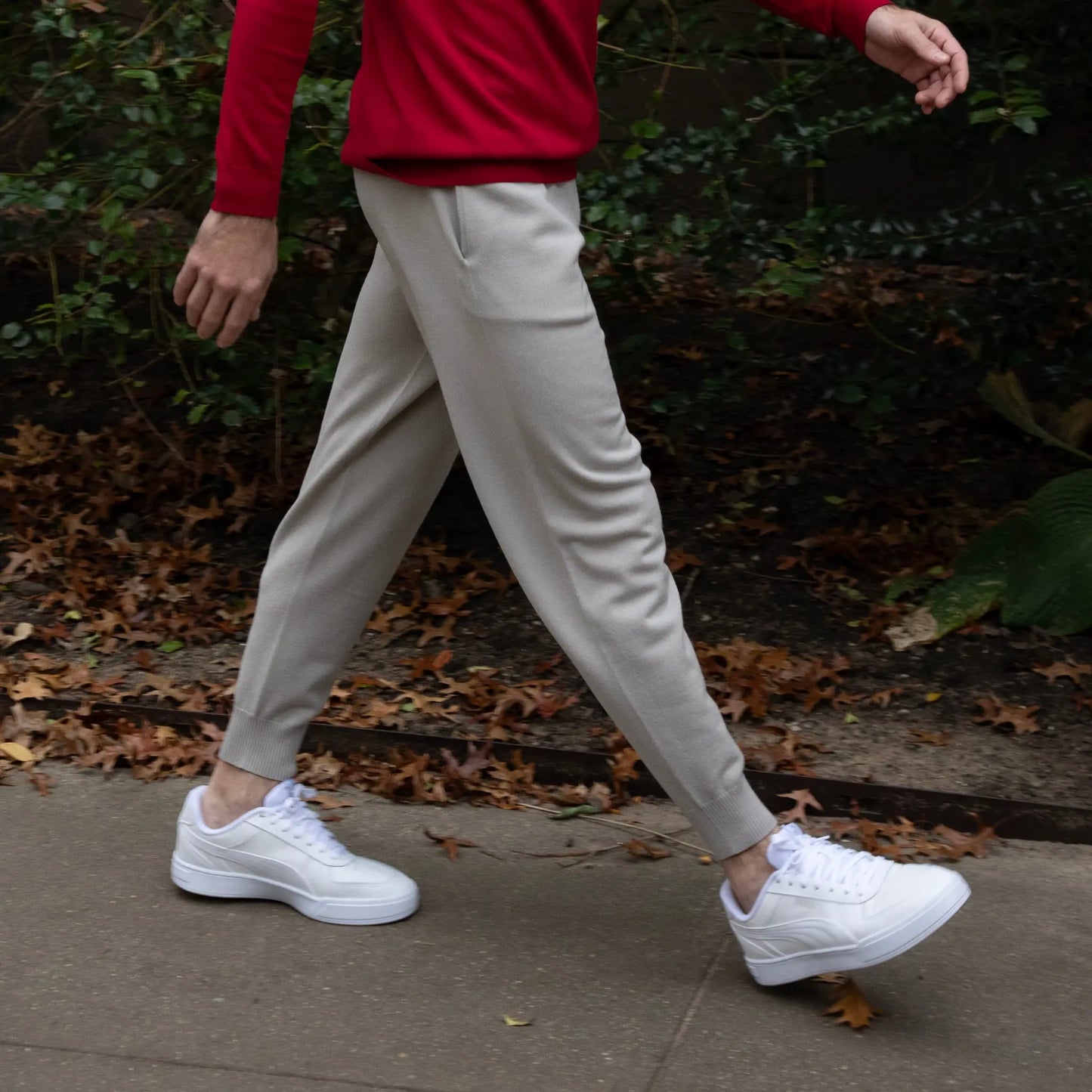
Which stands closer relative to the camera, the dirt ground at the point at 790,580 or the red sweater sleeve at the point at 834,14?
the red sweater sleeve at the point at 834,14

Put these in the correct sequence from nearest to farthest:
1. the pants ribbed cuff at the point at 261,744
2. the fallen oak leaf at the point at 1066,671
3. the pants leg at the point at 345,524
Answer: the pants leg at the point at 345,524
the pants ribbed cuff at the point at 261,744
the fallen oak leaf at the point at 1066,671

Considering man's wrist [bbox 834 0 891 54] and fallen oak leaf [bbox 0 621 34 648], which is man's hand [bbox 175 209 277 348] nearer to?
man's wrist [bbox 834 0 891 54]

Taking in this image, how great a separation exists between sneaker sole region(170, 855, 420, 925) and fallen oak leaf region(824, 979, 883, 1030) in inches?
30.5

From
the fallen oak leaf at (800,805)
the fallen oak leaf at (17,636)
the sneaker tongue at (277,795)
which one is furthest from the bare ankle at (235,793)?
the fallen oak leaf at (17,636)

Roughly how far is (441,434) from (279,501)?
7.01 ft

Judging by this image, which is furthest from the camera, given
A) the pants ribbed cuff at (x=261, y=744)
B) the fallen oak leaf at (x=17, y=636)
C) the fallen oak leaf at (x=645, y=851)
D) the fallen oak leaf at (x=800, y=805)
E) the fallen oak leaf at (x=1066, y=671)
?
the fallen oak leaf at (x=17, y=636)

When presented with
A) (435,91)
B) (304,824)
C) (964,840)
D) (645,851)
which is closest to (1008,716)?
(964,840)

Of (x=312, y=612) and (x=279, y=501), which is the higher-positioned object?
(x=312, y=612)

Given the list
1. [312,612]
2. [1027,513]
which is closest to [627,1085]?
[312,612]

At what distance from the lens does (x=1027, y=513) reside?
4145 millimetres

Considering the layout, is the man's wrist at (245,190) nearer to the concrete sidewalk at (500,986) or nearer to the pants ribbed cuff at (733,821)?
the pants ribbed cuff at (733,821)

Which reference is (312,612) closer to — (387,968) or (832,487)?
(387,968)

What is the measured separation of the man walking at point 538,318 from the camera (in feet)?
7.82

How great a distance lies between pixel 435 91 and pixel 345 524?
2.62 feet
